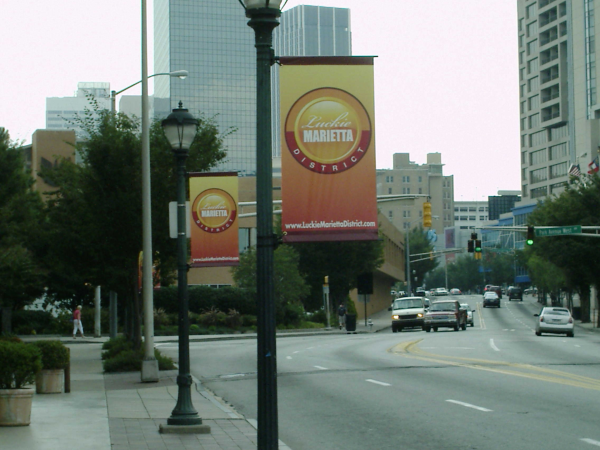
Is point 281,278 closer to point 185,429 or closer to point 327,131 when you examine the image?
point 185,429

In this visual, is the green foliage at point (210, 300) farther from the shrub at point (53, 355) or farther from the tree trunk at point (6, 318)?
the shrub at point (53, 355)

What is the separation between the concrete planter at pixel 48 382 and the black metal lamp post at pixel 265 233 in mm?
10443

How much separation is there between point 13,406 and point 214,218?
6.15m

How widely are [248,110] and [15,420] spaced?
176 m

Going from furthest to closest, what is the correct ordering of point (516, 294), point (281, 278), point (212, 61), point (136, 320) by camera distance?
point (212, 61)
point (516, 294)
point (281, 278)
point (136, 320)

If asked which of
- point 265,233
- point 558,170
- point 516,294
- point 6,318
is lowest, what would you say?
point 516,294

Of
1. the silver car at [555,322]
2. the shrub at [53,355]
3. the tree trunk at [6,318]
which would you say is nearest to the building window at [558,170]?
the silver car at [555,322]

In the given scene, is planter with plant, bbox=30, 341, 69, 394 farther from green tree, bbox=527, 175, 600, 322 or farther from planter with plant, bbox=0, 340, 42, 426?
green tree, bbox=527, 175, 600, 322

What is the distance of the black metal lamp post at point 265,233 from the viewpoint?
6578 millimetres

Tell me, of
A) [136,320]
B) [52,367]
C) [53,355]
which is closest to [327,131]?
[53,355]

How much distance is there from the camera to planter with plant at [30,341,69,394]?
1555 centimetres

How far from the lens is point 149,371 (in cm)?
1859

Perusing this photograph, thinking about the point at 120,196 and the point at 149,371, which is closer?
the point at 149,371

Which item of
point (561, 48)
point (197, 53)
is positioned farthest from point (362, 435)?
point (197, 53)
